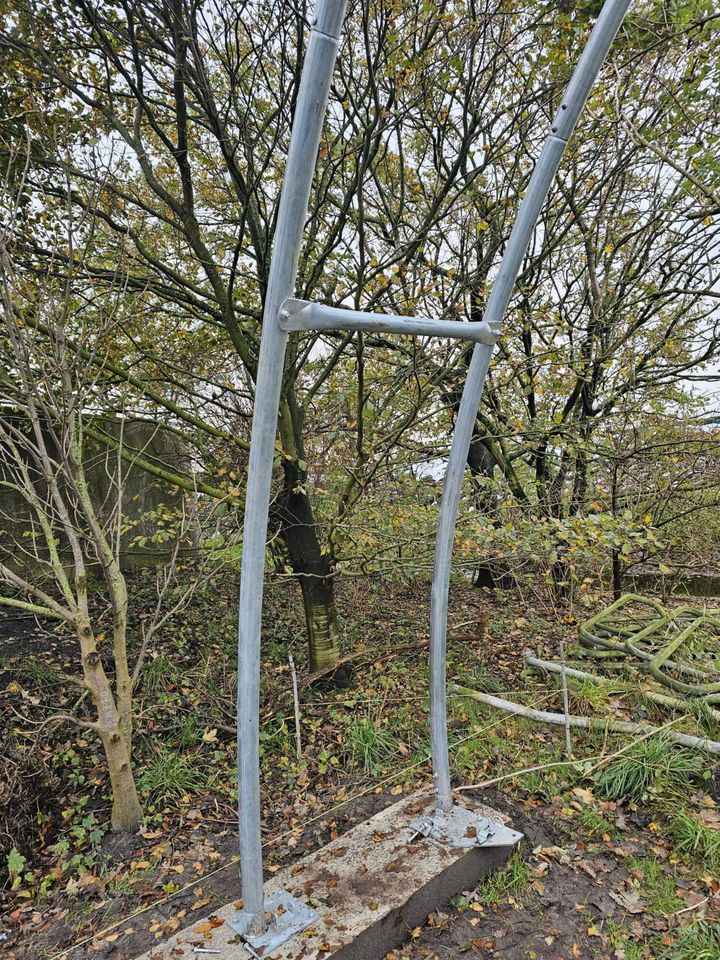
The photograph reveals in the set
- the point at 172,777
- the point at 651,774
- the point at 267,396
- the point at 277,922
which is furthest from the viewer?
the point at 172,777

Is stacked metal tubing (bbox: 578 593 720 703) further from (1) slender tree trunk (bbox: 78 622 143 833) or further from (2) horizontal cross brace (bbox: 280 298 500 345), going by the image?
(1) slender tree trunk (bbox: 78 622 143 833)

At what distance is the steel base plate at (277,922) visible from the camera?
2.03m

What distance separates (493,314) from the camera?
240 cm

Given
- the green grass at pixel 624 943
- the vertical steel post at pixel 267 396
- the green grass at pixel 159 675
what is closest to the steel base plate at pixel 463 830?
the green grass at pixel 624 943

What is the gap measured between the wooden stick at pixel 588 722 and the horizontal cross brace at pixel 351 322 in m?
2.74

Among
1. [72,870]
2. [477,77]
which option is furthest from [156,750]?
[477,77]

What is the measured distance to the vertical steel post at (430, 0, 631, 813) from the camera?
200 cm

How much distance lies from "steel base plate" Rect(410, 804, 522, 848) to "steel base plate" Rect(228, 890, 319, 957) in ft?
2.06

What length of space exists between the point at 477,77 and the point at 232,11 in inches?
66.0

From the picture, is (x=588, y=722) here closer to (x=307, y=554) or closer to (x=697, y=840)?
(x=697, y=840)

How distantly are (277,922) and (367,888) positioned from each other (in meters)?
0.39

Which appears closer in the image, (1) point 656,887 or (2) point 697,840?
(1) point 656,887

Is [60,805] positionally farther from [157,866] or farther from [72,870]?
[157,866]

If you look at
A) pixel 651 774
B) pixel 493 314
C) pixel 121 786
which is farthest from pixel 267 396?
pixel 651 774
